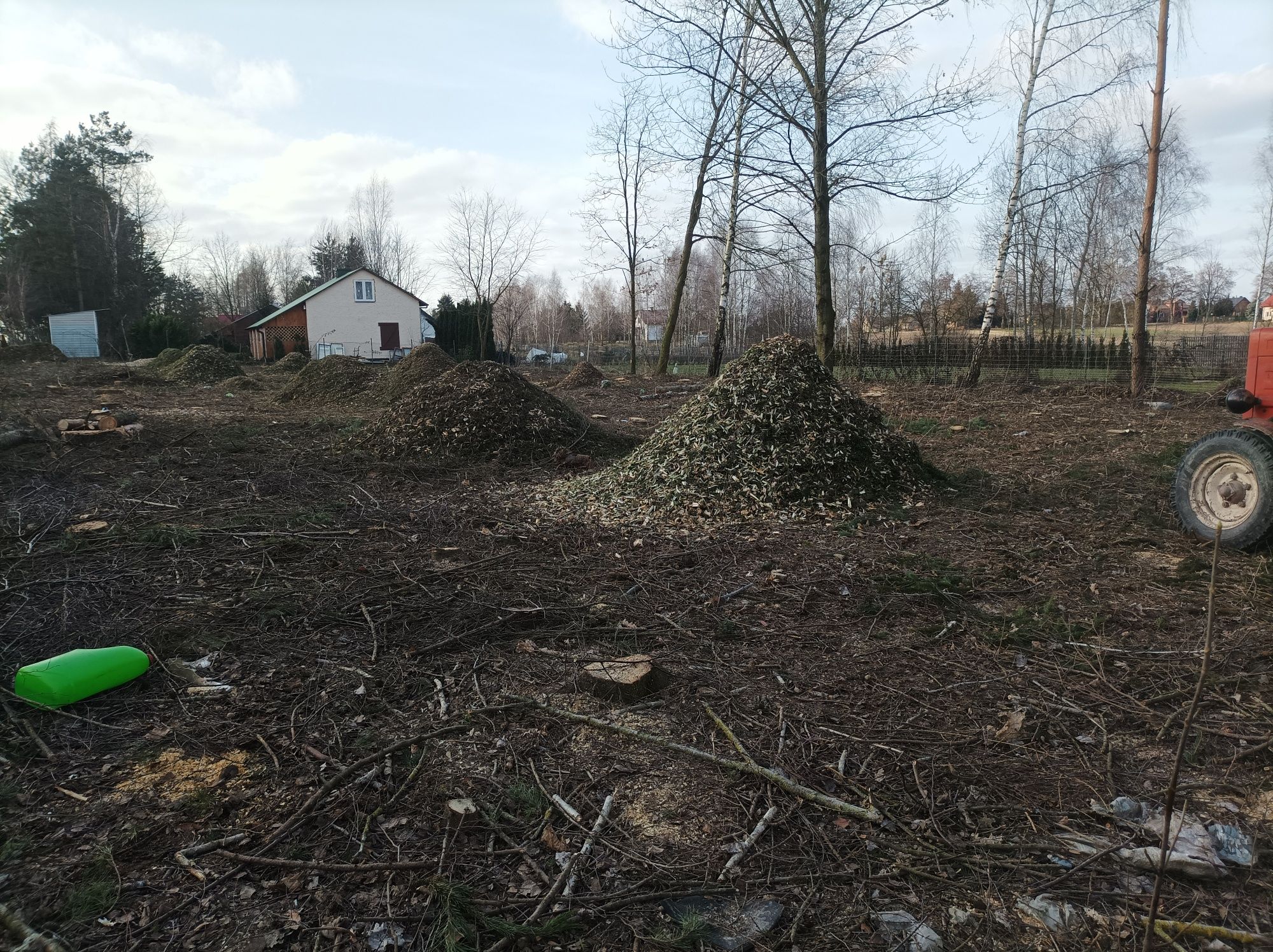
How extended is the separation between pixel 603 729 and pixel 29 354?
33067 millimetres

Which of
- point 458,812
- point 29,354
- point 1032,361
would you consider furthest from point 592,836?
point 29,354

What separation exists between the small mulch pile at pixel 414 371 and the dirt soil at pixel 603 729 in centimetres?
892

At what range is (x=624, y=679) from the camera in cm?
334

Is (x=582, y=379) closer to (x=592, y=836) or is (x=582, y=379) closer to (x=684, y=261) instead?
(x=684, y=261)

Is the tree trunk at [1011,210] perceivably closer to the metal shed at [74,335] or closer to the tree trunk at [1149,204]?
the tree trunk at [1149,204]

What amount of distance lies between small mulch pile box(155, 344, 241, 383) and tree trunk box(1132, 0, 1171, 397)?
903 inches

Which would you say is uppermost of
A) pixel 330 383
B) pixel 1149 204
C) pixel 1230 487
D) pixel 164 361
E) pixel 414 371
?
pixel 1149 204

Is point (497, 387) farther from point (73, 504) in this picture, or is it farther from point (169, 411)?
point (169, 411)

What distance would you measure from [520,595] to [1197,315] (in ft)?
188

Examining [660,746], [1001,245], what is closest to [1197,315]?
[1001,245]

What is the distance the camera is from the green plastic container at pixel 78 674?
124 inches

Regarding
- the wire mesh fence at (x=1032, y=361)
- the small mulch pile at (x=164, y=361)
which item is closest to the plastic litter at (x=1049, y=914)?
the wire mesh fence at (x=1032, y=361)

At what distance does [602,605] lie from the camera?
4.45 meters

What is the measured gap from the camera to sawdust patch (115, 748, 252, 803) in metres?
2.61
